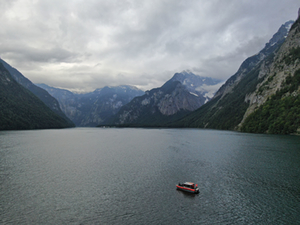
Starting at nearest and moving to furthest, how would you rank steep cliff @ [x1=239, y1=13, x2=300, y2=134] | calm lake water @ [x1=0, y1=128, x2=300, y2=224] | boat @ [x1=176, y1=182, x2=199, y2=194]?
1. calm lake water @ [x1=0, y1=128, x2=300, y2=224]
2. boat @ [x1=176, y1=182, x2=199, y2=194]
3. steep cliff @ [x1=239, y1=13, x2=300, y2=134]

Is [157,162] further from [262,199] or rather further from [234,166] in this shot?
[262,199]

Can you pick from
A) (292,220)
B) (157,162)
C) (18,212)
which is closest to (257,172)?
(292,220)

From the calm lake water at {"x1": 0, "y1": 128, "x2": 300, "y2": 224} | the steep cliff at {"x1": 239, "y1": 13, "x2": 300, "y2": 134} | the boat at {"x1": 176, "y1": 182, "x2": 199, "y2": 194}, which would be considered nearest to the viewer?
the calm lake water at {"x1": 0, "y1": 128, "x2": 300, "y2": 224}

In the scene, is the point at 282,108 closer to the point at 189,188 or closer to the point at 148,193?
the point at 189,188

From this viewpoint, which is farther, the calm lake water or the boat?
the boat

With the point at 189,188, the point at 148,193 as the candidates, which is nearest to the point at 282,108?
the point at 189,188

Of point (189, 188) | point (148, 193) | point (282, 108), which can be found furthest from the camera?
point (282, 108)

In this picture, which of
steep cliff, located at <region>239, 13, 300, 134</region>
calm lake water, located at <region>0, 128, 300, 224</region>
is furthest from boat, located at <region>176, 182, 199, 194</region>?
steep cliff, located at <region>239, 13, 300, 134</region>

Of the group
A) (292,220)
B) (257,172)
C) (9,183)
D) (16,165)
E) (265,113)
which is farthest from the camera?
(265,113)

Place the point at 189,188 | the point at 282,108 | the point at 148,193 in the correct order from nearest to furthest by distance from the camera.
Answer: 1. the point at 148,193
2. the point at 189,188
3. the point at 282,108

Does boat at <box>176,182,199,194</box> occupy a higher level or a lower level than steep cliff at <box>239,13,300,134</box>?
lower

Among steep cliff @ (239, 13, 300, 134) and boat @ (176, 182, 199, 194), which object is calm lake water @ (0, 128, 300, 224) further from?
steep cliff @ (239, 13, 300, 134)
